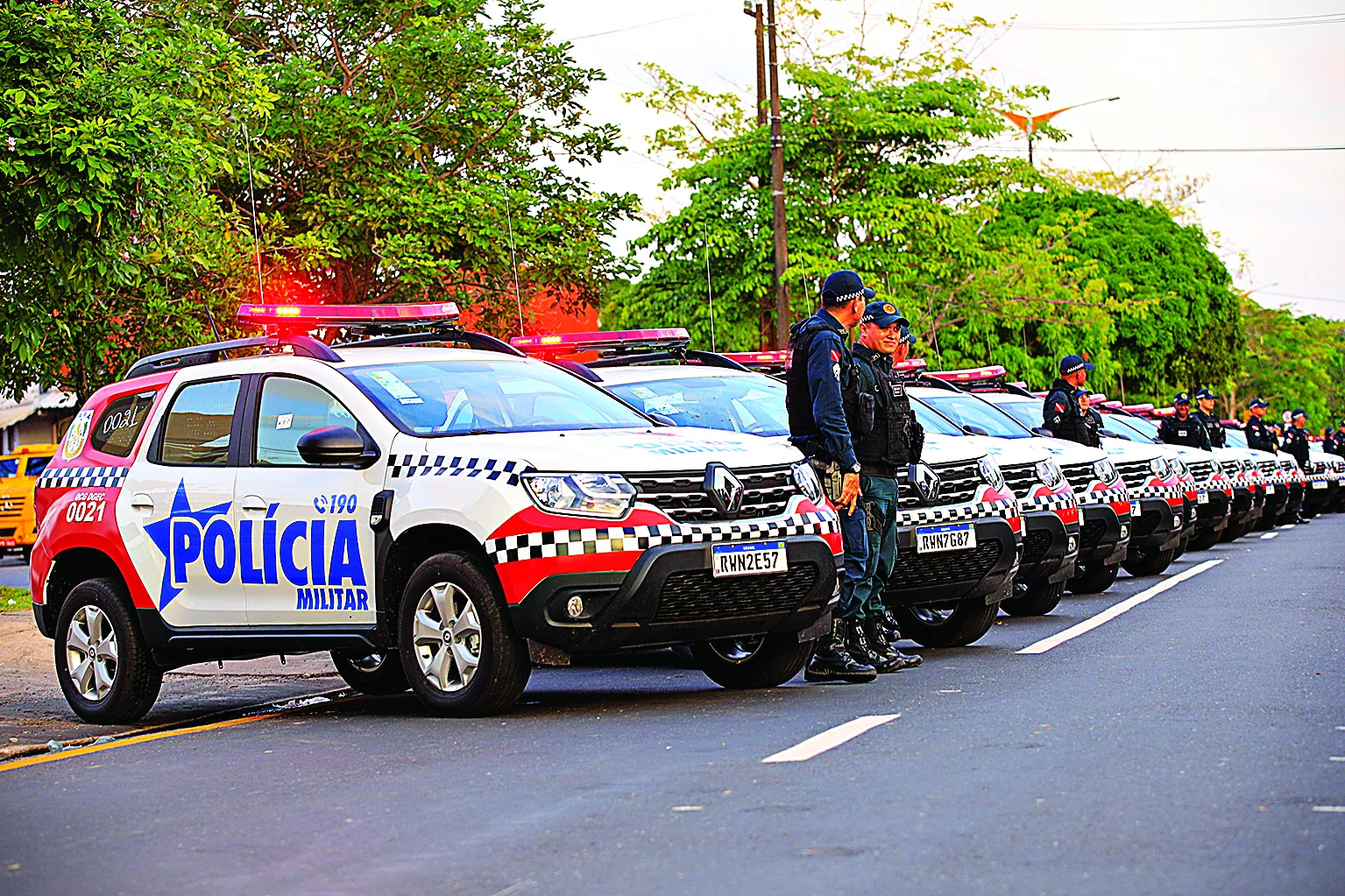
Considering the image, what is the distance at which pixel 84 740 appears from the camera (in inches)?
341

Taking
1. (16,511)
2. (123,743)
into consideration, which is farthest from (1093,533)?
(16,511)

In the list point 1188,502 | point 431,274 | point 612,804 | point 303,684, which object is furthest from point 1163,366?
point 612,804

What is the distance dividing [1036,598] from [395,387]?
626cm

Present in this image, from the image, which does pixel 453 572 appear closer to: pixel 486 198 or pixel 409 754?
pixel 409 754

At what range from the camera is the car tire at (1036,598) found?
44.4ft

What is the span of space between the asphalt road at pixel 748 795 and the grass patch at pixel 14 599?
8.55 metres

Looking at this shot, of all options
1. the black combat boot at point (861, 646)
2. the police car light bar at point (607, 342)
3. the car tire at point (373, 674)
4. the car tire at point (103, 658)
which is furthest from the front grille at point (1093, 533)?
the car tire at point (103, 658)

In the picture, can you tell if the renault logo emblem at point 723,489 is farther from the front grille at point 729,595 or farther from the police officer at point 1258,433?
the police officer at point 1258,433

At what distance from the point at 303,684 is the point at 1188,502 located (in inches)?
411

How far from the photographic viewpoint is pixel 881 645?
31.6 feet

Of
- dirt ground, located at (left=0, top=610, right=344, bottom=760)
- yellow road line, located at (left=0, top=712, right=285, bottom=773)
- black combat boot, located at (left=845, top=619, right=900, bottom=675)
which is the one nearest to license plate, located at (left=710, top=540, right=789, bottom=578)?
black combat boot, located at (left=845, top=619, right=900, bottom=675)

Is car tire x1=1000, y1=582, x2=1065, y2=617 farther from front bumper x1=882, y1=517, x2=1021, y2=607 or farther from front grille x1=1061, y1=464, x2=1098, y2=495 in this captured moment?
front bumper x1=882, y1=517, x2=1021, y2=607

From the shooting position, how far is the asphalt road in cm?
486

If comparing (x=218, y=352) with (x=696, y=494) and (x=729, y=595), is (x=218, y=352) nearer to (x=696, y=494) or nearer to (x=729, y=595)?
(x=696, y=494)
